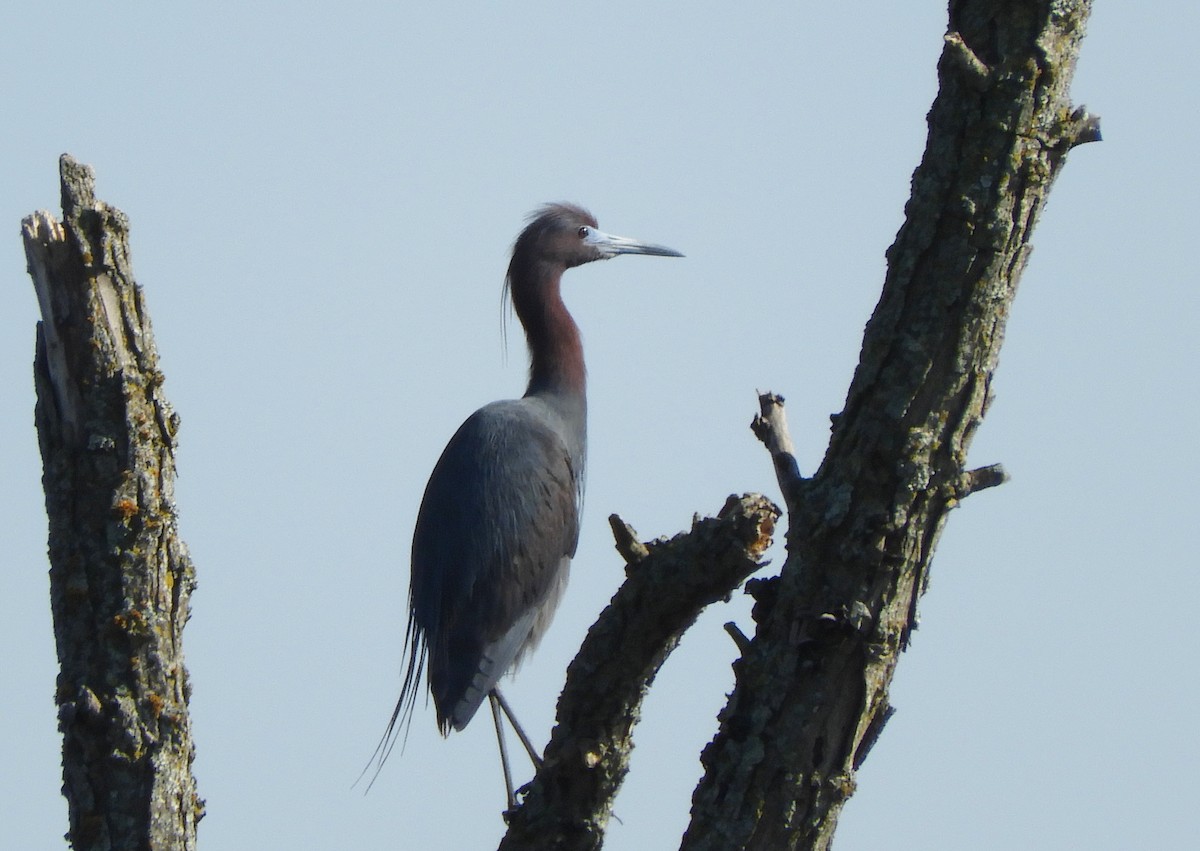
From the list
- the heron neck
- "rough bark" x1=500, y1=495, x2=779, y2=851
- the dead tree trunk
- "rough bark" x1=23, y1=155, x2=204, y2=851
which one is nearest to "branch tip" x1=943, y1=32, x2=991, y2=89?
the dead tree trunk

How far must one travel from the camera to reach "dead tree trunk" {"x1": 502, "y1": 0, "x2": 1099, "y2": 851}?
11.0ft

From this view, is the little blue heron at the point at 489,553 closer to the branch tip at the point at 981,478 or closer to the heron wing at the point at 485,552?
the heron wing at the point at 485,552

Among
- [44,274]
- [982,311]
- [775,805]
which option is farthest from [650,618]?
[44,274]

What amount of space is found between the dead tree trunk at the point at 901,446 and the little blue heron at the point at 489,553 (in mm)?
3692

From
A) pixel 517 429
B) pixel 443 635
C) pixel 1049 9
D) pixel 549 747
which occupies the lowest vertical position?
pixel 549 747

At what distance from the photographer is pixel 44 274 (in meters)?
4.11

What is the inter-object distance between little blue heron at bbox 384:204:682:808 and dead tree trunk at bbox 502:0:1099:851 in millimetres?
3692

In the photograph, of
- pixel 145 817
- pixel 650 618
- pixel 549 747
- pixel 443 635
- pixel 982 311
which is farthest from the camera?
pixel 443 635

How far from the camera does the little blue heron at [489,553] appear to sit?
23.7 feet

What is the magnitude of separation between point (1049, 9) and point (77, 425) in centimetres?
267

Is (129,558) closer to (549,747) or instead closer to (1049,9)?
(549,747)

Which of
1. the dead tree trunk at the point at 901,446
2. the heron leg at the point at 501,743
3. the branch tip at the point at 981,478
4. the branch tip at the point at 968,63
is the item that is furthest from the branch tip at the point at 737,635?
the heron leg at the point at 501,743

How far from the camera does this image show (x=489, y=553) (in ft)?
24.0

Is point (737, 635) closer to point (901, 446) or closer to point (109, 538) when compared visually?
point (901, 446)
